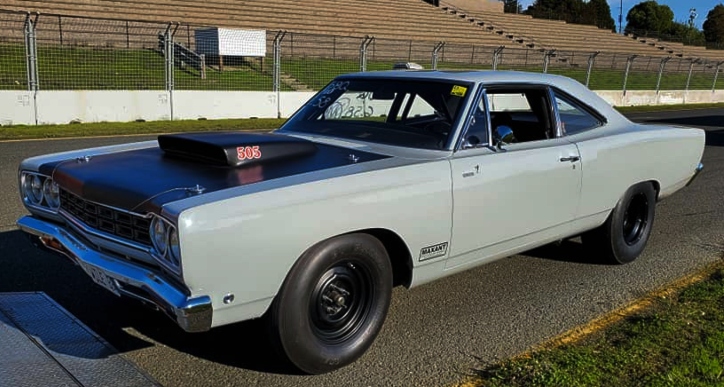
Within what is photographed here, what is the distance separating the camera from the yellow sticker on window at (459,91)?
416cm

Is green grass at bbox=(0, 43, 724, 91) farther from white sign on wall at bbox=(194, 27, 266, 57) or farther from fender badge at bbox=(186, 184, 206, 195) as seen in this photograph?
fender badge at bbox=(186, 184, 206, 195)

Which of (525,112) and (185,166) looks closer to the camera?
(185,166)

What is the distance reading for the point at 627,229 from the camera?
17.8ft

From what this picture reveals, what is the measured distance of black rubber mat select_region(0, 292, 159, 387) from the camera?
3.08 m

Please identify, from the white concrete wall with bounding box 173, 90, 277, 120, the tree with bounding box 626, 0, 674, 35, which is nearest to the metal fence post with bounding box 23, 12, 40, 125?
the white concrete wall with bounding box 173, 90, 277, 120

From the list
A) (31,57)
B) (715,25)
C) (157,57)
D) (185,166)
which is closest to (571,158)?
(185,166)

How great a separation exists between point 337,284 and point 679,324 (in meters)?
2.29

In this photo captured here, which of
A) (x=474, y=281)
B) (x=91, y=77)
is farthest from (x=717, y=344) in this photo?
(x=91, y=77)

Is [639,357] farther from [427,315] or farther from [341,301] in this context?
[341,301]

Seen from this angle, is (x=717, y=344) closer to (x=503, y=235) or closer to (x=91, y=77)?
(x=503, y=235)

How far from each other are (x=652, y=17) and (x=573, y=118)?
9126 cm

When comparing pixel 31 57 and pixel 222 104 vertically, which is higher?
pixel 31 57

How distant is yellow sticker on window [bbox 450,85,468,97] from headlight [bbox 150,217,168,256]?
7.21 ft

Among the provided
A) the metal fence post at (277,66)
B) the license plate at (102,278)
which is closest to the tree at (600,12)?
the metal fence post at (277,66)
